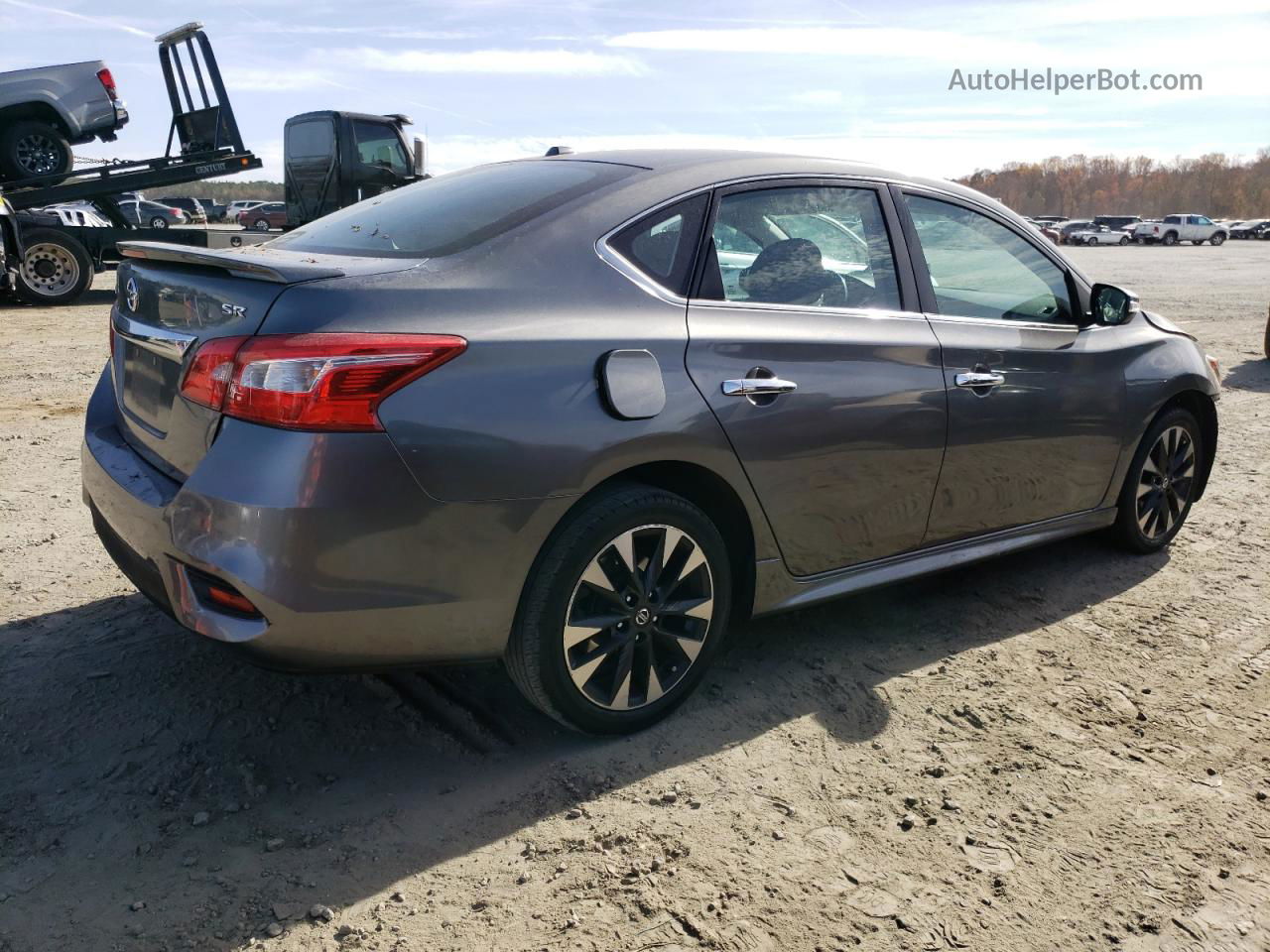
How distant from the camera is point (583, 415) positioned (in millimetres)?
2803

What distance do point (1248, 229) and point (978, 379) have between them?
261 ft

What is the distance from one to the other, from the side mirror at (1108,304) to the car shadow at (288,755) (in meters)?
1.22

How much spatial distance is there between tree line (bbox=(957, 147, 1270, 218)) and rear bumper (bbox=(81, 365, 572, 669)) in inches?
5302

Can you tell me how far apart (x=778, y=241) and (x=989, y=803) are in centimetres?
174

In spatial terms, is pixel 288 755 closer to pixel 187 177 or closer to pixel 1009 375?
pixel 1009 375

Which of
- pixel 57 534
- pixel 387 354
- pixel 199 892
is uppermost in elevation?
pixel 387 354

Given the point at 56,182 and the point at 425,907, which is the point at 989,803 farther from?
the point at 56,182

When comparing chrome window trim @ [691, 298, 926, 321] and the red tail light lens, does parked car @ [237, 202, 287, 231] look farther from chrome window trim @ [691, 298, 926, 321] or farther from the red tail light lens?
the red tail light lens

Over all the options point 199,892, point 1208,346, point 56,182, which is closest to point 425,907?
point 199,892

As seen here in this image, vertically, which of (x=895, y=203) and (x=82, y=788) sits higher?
(x=895, y=203)

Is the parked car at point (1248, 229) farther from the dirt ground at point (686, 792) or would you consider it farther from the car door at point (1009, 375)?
the dirt ground at point (686, 792)

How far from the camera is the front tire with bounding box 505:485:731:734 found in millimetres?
2875

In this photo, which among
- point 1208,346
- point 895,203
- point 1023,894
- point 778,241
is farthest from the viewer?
point 1208,346

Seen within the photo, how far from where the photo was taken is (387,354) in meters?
2.56
